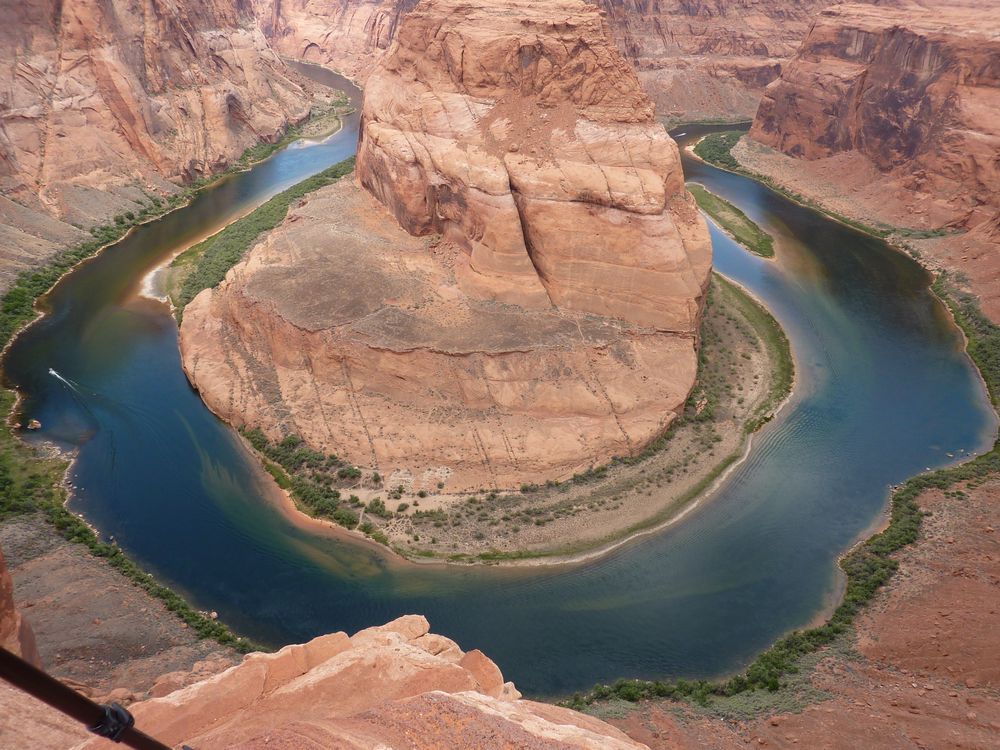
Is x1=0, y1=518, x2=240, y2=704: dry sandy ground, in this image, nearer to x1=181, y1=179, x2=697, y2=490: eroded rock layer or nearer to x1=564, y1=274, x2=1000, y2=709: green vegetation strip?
x1=181, y1=179, x2=697, y2=490: eroded rock layer

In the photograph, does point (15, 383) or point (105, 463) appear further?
point (15, 383)

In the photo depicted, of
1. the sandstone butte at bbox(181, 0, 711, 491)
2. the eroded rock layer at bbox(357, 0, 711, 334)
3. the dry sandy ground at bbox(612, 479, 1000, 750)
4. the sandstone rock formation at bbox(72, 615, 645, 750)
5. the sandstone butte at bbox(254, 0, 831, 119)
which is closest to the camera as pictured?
the sandstone rock formation at bbox(72, 615, 645, 750)

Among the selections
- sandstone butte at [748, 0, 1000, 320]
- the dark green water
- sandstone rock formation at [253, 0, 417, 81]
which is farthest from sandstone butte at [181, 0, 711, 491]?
sandstone rock formation at [253, 0, 417, 81]

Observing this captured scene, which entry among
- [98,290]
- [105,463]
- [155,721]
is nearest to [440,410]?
[105,463]

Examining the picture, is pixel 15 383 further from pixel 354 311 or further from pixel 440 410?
pixel 440 410

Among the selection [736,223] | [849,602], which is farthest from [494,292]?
[736,223]

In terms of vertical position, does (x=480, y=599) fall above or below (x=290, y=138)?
below
